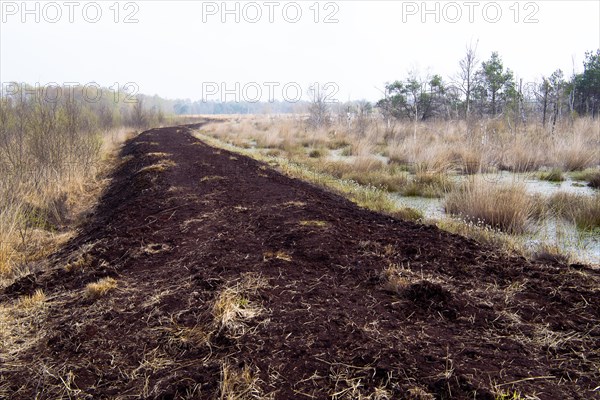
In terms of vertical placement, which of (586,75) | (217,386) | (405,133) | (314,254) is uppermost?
(586,75)

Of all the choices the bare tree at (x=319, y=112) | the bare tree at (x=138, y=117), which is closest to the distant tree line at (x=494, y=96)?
the bare tree at (x=319, y=112)

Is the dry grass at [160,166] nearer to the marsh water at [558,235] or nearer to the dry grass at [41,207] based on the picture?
the dry grass at [41,207]

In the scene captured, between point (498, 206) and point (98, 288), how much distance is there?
4608 millimetres

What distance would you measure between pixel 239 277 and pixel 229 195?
145 inches

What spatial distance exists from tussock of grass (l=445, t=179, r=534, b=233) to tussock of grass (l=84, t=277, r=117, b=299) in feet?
13.4

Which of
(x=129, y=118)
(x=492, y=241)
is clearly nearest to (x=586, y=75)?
(x=492, y=241)

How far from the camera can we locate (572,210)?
214 inches

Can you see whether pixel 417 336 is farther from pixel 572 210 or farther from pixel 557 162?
pixel 557 162

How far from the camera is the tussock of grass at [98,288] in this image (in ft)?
10.6

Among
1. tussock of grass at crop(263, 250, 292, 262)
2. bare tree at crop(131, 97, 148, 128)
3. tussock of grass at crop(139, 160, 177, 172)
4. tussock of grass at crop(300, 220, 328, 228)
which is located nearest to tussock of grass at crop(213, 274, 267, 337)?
tussock of grass at crop(263, 250, 292, 262)

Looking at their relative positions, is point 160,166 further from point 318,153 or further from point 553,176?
point 553,176

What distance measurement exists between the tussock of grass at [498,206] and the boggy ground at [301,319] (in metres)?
0.97

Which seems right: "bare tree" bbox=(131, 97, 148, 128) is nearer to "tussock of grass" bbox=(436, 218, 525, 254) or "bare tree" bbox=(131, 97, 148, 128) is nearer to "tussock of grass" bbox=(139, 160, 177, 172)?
"tussock of grass" bbox=(139, 160, 177, 172)

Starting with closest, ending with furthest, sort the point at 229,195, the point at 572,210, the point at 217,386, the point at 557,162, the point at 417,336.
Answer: the point at 217,386, the point at 417,336, the point at 572,210, the point at 229,195, the point at 557,162
